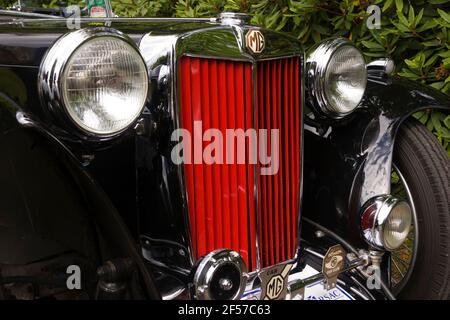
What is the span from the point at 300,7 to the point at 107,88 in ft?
6.52

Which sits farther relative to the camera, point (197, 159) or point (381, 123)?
point (381, 123)

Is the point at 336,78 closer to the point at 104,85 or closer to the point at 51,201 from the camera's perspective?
the point at 104,85

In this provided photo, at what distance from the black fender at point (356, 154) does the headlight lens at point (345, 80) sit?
0.10m

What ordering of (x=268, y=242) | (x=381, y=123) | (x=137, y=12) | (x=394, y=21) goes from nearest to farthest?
(x=268, y=242) → (x=381, y=123) → (x=394, y=21) → (x=137, y=12)

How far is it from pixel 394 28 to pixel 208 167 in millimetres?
1721

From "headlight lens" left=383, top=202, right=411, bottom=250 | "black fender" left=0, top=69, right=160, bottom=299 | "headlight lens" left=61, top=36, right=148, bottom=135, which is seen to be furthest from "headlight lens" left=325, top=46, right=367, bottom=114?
"black fender" left=0, top=69, right=160, bottom=299

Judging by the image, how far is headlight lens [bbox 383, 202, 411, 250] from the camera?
173 cm

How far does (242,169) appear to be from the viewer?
1630mm

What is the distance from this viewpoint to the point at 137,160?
1.60 metres

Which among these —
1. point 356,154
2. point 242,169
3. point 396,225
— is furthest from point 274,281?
point 356,154

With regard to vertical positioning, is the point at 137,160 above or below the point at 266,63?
below

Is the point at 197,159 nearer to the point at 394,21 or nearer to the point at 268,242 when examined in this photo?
the point at 268,242

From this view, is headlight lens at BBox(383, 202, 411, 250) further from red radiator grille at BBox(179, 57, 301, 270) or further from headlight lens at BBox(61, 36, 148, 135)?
headlight lens at BBox(61, 36, 148, 135)
